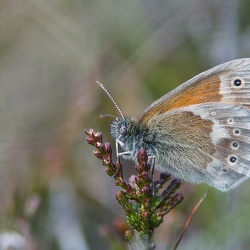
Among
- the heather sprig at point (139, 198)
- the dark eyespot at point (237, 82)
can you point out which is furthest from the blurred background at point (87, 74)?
the heather sprig at point (139, 198)

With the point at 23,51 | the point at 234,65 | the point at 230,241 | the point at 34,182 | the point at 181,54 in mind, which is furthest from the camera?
the point at 23,51

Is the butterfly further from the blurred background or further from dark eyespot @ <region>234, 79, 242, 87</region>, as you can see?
the blurred background

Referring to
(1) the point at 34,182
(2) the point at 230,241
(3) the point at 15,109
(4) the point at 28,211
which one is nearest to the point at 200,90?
(2) the point at 230,241

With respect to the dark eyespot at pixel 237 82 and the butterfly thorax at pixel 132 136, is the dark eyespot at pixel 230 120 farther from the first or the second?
the butterfly thorax at pixel 132 136

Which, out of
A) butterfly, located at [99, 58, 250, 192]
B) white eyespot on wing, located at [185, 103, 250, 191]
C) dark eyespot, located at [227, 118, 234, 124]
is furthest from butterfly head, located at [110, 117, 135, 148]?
dark eyespot, located at [227, 118, 234, 124]

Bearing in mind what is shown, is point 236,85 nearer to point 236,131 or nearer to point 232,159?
point 236,131

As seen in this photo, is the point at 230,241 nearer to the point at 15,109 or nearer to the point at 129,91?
the point at 129,91

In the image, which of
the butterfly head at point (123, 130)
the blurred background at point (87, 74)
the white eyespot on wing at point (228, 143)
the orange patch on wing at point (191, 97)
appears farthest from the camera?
the blurred background at point (87, 74)
